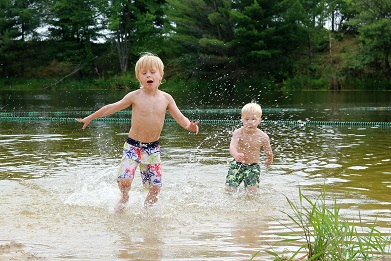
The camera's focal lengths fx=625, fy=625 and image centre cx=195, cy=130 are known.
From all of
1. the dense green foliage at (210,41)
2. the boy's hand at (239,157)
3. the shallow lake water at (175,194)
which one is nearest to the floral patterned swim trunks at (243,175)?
the shallow lake water at (175,194)

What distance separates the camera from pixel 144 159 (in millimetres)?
5250

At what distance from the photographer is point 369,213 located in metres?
4.89

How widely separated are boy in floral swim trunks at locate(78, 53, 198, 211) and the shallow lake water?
0.82ft

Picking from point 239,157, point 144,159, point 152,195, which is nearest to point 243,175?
point 239,157

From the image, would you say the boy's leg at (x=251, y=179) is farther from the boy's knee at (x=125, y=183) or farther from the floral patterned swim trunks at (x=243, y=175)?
the boy's knee at (x=125, y=183)

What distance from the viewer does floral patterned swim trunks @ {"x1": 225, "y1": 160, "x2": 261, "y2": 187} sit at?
19.4 feet

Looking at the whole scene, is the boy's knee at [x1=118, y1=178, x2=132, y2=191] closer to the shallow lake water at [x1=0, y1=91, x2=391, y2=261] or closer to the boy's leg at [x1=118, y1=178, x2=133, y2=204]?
the boy's leg at [x1=118, y1=178, x2=133, y2=204]

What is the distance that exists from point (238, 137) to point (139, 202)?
1.23 meters

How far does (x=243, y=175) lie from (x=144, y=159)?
1.14m

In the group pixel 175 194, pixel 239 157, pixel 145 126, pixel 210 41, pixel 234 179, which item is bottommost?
pixel 175 194

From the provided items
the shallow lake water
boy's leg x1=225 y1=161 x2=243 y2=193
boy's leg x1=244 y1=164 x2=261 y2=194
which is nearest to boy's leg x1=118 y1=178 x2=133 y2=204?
the shallow lake water

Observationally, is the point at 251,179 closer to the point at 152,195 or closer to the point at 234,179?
the point at 234,179

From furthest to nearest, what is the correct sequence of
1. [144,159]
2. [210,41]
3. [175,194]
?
[210,41]
[175,194]
[144,159]

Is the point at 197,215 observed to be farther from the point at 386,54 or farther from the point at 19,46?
the point at 19,46
